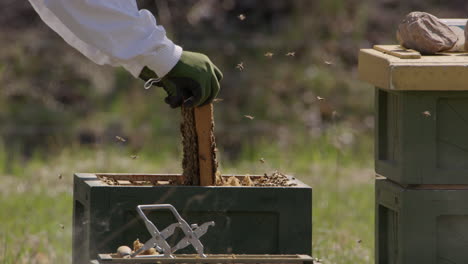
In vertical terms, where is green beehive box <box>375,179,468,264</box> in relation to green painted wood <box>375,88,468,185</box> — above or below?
below

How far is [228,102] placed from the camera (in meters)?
9.88

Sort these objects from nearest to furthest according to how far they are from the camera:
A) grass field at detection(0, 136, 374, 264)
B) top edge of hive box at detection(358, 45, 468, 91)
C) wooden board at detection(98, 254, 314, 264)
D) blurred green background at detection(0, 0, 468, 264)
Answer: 1. wooden board at detection(98, 254, 314, 264)
2. top edge of hive box at detection(358, 45, 468, 91)
3. grass field at detection(0, 136, 374, 264)
4. blurred green background at detection(0, 0, 468, 264)

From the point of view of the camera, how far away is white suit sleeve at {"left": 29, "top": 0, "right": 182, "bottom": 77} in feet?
12.2

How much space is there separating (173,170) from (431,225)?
381cm

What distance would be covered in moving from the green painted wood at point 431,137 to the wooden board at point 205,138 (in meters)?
0.70

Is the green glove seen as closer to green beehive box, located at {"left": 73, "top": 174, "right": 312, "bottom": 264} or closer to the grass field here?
green beehive box, located at {"left": 73, "top": 174, "right": 312, "bottom": 264}

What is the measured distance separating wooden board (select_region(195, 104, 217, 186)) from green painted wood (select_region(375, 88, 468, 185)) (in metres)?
0.70

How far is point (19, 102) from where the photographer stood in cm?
965

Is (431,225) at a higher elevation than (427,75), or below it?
below

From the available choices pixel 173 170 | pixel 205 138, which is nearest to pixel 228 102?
pixel 173 170

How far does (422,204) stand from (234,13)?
292 inches

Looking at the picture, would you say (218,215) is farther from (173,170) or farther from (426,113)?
(173,170)

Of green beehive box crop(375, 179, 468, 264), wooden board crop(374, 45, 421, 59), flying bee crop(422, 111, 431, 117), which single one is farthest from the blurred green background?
flying bee crop(422, 111, 431, 117)

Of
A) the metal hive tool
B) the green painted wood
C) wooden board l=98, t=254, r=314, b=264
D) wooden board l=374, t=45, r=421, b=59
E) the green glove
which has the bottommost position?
wooden board l=98, t=254, r=314, b=264
